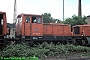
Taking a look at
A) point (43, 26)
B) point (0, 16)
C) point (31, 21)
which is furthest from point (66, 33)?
point (0, 16)

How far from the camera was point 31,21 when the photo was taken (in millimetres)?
14781

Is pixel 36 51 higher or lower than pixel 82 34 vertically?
lower

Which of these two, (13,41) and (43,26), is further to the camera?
(43,26)

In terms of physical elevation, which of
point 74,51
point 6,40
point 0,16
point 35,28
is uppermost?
point 0,16

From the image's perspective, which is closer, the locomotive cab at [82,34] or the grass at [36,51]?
the grass at [36,51]

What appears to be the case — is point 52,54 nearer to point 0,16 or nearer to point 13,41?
point 13,41

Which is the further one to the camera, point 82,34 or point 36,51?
point 82,34

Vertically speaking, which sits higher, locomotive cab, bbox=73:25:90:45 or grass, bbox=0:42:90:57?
locomotive cab, bbox=73:25:90:45

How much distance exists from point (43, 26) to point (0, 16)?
13.5ft

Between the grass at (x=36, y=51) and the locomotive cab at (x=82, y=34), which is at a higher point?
the locomotive cab at (x=82, y=34)

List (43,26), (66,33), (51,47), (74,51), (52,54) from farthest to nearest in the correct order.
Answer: (66,33) < (43,26) < (74,51) < (51,47) < (52,54)

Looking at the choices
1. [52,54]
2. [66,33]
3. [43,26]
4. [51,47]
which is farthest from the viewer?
[66,33]

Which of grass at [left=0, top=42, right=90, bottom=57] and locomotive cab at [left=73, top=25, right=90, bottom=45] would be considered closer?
grass at [left=0, top=42, right=90, bottom=57]

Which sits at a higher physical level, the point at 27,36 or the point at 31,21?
the point at 31,21
